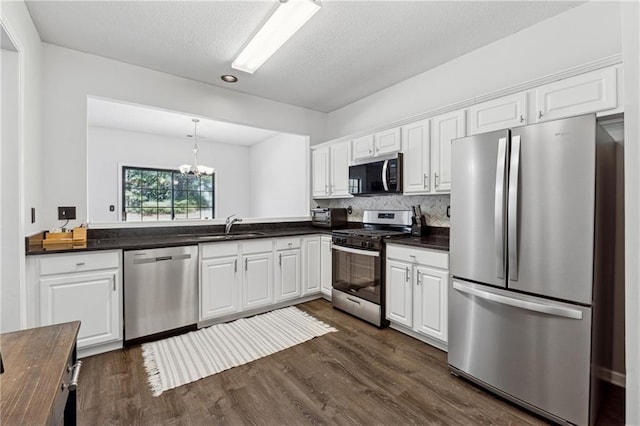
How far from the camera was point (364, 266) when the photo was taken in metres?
3.14

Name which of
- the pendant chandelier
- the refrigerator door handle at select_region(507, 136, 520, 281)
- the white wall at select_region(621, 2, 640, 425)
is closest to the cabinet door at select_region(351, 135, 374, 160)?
the refrigerator door handle at select_region(507, 136, 520, 281)

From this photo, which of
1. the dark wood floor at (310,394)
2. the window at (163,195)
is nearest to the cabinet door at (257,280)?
the dark wood floor at (310,394)

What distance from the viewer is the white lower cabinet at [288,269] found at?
3557 millimetres

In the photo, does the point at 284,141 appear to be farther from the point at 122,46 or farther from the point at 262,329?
A: the point at 262,329

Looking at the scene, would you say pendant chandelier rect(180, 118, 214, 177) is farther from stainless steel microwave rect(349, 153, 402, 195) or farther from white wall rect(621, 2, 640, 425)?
white wall rect(621, 2, 640, 425)

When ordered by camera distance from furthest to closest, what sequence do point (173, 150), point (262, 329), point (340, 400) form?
point (173, 150) → point (262, 329) → point (340, 400)

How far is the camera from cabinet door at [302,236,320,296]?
3.78 metres

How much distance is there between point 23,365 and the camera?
78cm

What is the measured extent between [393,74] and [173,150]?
525 centimetres

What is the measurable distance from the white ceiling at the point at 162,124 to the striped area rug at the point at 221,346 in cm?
275

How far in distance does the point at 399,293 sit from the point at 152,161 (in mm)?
5920

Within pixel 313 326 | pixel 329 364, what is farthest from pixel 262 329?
pixel 329 364

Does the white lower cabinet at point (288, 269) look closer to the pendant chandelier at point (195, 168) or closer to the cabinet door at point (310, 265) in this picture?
the cabinet door at point (310, 265)

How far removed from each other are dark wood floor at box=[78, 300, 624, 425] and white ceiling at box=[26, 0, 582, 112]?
8.81 feet
